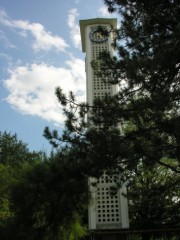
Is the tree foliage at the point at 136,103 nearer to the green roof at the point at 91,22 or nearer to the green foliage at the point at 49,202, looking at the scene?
the green foliage at the point at 49,202

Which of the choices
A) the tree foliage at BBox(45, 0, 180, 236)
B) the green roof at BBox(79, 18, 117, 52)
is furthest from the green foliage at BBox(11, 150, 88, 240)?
the green roof at BBox(79, 18, 117, 52)

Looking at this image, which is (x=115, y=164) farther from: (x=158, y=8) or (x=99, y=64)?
(x=158, y=8)

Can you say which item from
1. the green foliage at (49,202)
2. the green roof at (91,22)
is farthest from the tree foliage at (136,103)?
the green roof at (91,22)

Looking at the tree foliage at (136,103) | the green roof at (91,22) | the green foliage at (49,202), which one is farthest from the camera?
the green roof at (91,22)

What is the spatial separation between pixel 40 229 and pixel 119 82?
15.7 ft

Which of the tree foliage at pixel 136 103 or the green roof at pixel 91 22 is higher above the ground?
the green roof at pixel 91 22

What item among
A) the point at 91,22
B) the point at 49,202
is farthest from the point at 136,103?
the point at 91,22

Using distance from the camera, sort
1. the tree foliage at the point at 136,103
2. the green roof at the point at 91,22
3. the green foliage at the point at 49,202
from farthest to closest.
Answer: the green roof at the point at 91,22
the green foliage at the point at 49,202
the tree foliage at the point at 136,103

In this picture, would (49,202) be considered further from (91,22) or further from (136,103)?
(91,22)

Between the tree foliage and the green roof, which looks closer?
the tree foliage

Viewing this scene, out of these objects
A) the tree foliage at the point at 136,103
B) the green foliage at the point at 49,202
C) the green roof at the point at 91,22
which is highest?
the green roof at the point at 91,22

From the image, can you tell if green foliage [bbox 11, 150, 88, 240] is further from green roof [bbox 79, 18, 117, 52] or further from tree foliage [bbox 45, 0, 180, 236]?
green roof [bbox 79, 18, 117, 52]

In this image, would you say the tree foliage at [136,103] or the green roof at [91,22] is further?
the green roof at [91,22]

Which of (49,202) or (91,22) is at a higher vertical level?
(91,22)
